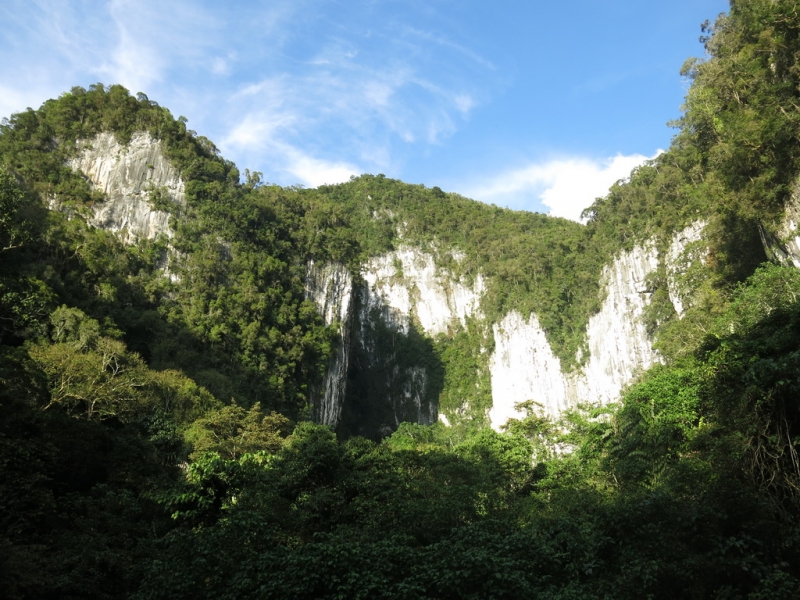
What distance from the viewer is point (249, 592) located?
22.2 ft

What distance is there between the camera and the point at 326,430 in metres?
22.6

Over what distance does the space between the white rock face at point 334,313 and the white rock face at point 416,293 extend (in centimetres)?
1124

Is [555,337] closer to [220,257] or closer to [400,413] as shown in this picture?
[400,413]

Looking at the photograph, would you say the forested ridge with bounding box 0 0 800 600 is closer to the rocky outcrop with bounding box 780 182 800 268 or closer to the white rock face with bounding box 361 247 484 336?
the rocky outcrop with bounding box 780 182 800 268

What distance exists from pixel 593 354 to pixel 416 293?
20970mm

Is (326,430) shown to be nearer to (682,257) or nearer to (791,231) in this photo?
(791,231)

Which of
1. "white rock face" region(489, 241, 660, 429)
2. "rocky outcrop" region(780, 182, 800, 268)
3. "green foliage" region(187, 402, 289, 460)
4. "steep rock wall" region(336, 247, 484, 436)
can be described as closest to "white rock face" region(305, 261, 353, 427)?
"steep rock wall" region(336, 247, 484, 436)

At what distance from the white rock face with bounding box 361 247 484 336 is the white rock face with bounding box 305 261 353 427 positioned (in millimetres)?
11241

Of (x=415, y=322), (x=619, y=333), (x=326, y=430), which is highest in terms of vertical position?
(x=415, y=322)

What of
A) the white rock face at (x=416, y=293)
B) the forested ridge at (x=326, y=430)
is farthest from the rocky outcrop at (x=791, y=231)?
the white rock face at (x=416, y=293)

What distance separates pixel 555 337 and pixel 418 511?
32482 mm

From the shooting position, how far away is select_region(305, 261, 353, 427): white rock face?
127ft

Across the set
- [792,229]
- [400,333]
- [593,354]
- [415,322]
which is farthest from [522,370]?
Answer: [792,229]

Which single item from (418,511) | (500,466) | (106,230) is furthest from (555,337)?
(418,511)
